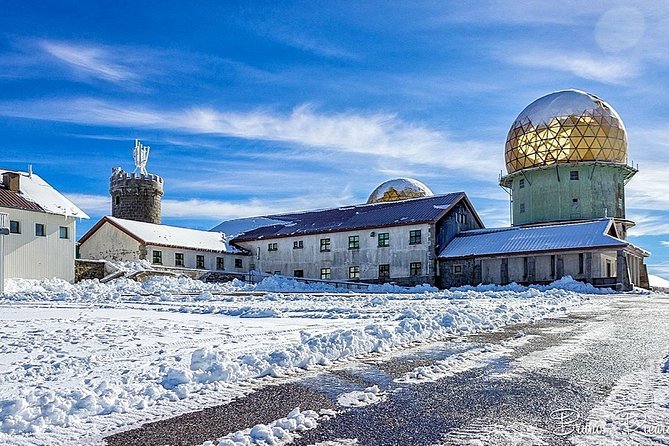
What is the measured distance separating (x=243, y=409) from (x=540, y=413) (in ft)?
8.24

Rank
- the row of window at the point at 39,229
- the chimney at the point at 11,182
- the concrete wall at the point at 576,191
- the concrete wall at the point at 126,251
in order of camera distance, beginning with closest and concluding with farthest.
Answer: the row of window at the point at 39,229, the chimney at the point at 11,182, the concrete wall at the point at 126,251, the concrete wall at the point at 576,191

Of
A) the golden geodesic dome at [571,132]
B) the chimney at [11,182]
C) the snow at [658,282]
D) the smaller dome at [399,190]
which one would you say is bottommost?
the snow at [658,282]

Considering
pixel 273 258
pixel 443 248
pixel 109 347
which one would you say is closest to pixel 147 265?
pixel 273 258

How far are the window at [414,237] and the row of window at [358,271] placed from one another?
1401mm

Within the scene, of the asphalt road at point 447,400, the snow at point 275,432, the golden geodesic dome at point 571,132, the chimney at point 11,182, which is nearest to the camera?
the snow at point 275,432

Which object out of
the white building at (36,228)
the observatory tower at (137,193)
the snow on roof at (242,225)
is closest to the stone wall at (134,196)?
the observatory tower at (137,193)

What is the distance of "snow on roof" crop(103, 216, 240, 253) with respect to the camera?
4015 centimetres

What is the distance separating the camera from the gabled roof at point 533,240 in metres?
35.4

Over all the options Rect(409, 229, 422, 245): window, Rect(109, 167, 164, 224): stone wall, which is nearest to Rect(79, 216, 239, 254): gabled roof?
Rect(109, 167, 164, 224): stone wall

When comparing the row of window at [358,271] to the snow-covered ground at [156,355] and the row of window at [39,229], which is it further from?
the snow-covered ground at [156,355]

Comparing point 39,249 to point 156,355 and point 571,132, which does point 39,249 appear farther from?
point 571,132

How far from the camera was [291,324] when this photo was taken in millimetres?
11414

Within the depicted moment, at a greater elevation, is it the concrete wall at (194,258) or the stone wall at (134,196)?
the stone wall at (134,196)

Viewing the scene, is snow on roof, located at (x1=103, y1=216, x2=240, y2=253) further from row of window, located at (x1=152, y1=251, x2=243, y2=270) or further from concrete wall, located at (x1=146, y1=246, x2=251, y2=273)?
row of window, located at (x1=152, y1=251, x2=243, y2=270)
